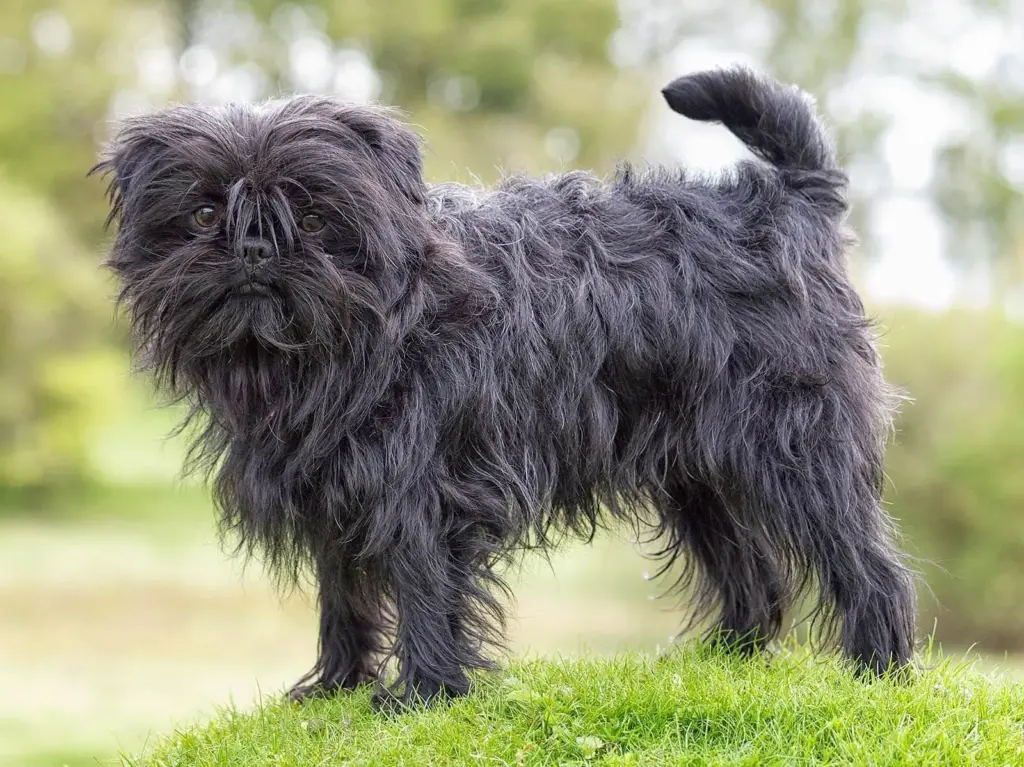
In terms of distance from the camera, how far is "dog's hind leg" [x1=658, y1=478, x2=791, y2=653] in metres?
5.46

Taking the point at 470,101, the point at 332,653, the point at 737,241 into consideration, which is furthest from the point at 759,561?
the point at 470,101

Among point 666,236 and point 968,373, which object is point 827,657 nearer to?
point 666,236

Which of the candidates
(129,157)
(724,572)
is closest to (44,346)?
(129,157)

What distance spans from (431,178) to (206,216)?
42.7ft

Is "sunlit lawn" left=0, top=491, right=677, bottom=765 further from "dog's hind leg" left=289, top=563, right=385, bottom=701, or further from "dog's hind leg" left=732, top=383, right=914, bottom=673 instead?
"dog's hind leg" left=732, top=383, right=914, bottom=673

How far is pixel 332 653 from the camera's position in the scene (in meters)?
5.27

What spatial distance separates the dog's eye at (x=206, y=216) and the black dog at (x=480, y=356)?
0.03 m

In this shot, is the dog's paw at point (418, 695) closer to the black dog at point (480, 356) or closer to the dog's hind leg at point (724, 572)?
the black dog at point (480, 356)

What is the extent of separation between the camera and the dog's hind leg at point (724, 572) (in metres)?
5.46

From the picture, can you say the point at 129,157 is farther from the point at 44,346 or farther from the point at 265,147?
the point at 44,346

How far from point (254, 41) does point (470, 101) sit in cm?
480

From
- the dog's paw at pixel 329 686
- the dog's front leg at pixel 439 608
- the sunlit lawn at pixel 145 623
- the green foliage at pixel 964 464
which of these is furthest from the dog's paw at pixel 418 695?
the green foliage at pixel 964 464

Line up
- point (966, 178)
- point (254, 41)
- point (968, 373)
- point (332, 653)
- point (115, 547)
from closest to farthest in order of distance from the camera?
point (332, 653) < point (968, 373) < point (115, 547) < point (254, 41) < point (966, 178)

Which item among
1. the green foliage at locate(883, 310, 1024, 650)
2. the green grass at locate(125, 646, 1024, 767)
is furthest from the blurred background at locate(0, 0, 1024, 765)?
the green grass at locate(125, 646, 1024, 767)
